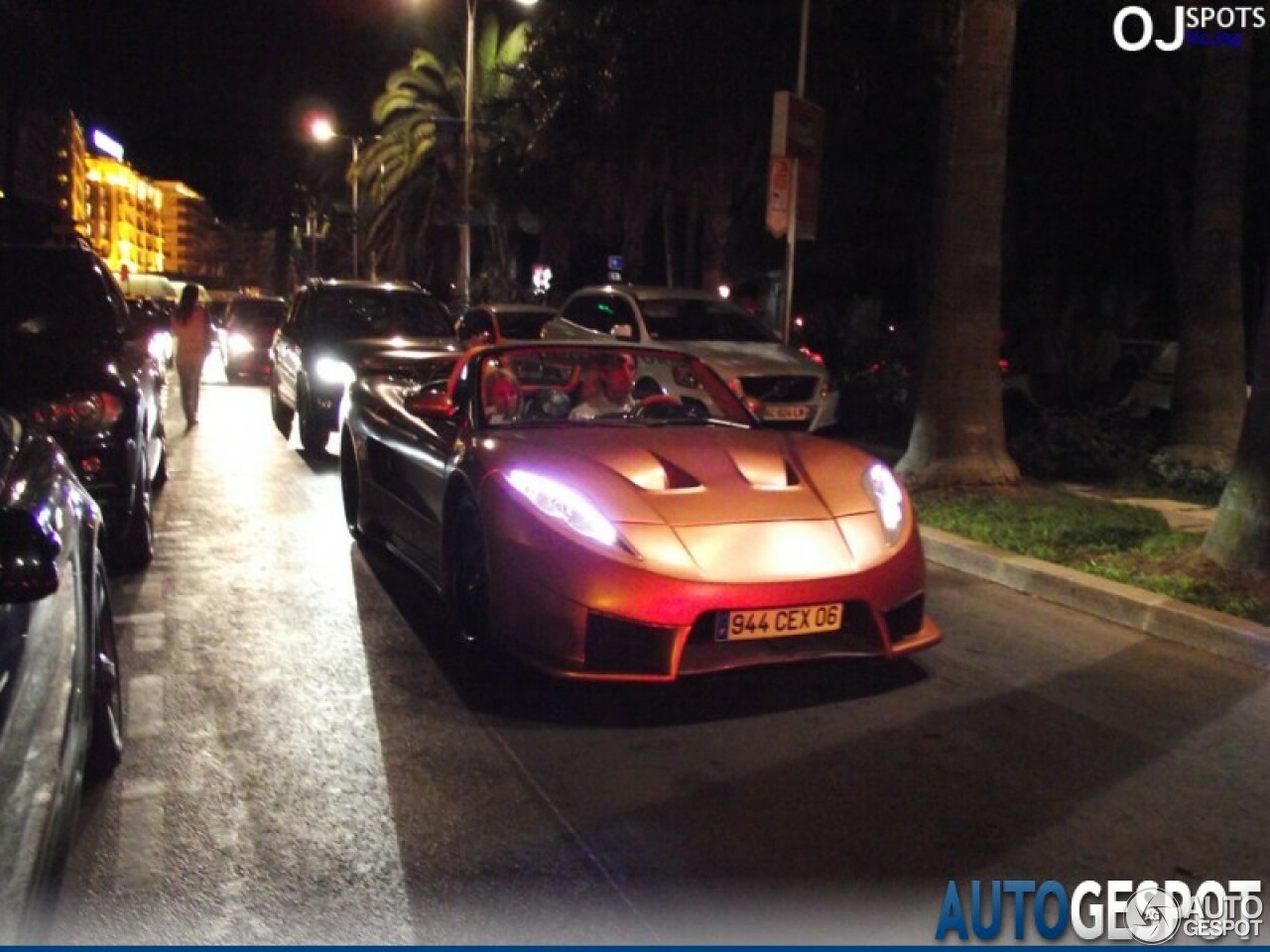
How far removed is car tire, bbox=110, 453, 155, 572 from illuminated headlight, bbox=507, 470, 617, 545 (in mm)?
3236

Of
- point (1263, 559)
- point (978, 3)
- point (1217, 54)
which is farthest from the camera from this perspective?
point (1217, 54)

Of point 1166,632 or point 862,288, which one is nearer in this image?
point 1166,632

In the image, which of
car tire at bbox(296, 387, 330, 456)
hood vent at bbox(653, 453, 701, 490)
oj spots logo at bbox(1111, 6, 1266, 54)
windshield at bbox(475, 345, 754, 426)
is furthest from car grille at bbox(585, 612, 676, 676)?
oj spots logo at bbox(1111, 6, 1266, 54)

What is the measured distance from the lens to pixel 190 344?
15773 millimetres

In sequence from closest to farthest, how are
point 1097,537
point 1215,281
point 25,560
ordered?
point 25,560, point 1097,537, point 1215,281

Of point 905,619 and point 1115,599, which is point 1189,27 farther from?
point 905,619

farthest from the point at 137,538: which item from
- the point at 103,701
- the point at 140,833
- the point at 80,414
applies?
the point at 140,833

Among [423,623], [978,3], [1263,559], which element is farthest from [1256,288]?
[423,623]

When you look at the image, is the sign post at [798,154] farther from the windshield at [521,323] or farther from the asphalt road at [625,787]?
the asphalt road at [625,787]

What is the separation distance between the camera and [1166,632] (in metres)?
6.87

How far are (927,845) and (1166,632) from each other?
133 inches

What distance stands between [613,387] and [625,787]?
316 centimetres

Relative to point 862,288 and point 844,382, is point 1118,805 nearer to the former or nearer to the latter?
point 844,382

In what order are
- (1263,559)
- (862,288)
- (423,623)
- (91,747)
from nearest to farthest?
(91,747), (423,623), (1263,559), (862,288)
